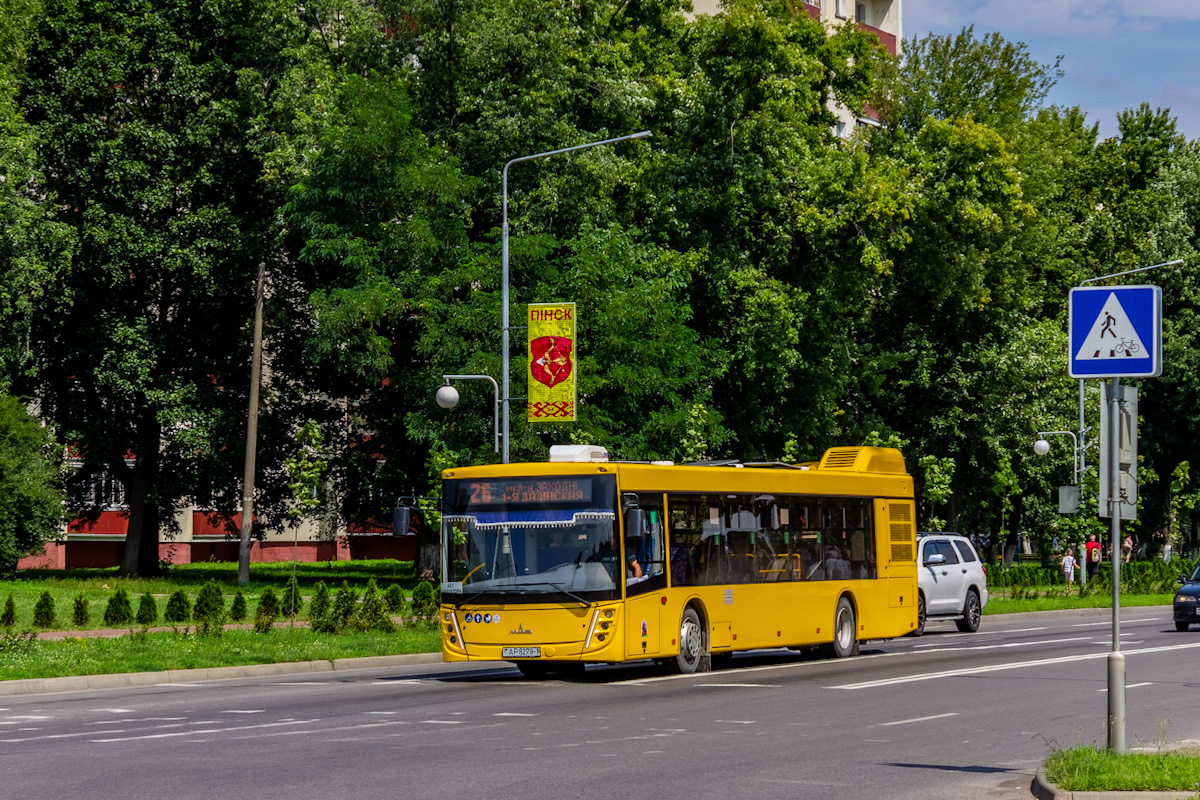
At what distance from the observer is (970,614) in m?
32.3

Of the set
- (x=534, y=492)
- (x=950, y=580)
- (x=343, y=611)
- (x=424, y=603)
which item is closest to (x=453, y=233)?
(x=424, y=603)

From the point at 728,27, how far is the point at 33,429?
2173 cm

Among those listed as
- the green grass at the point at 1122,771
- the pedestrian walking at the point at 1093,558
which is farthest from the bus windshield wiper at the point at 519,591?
the pedestrian walking at the point at 1093,558

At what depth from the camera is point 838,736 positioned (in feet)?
43.7

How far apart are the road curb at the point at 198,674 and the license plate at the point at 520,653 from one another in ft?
15.5

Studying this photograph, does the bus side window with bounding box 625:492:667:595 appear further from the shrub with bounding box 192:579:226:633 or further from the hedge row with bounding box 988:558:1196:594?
the hedge row with bounding box 988:558:1196:594

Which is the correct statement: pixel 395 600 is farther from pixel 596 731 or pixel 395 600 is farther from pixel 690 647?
pixel 596 731

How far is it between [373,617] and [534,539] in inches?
347

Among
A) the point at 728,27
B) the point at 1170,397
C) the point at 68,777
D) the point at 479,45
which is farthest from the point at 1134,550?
the point at 68,777

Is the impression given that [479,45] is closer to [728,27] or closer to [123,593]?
[728,27]

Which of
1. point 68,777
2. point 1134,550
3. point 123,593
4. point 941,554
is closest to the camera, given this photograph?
point 68,777

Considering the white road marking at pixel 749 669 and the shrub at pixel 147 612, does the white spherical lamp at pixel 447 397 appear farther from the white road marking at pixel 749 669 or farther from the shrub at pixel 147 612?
the white road marking at pixel 749 669

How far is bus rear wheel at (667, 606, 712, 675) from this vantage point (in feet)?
66.9

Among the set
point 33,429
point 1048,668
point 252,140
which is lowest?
point 1048,668
